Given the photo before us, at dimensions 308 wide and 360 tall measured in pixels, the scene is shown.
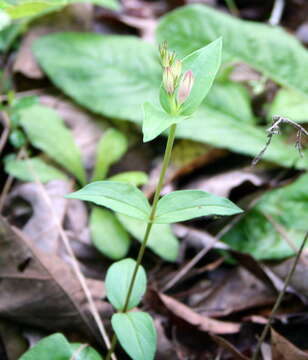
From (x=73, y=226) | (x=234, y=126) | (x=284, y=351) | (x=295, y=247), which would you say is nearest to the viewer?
(x=284, y=351)

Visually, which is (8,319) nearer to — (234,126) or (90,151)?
(90,151)

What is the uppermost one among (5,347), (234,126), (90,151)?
(234,126)

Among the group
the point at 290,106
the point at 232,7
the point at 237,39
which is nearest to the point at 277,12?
the point at 232,7

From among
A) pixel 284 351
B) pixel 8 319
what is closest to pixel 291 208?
pixel 284 351

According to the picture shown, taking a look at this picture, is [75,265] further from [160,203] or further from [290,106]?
[290,106]

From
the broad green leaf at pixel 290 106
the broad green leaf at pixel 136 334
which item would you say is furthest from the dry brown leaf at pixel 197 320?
the broad green leaf at pixel 290 106

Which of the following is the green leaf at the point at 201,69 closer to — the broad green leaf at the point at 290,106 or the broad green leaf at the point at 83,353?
the broad green leaf at the point at 83,353
